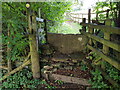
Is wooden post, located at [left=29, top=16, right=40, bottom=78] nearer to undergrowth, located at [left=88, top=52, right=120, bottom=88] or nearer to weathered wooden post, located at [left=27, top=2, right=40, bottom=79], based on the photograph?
weathered wooden post, located at [left=27, top=2, right=40, bottom=79]

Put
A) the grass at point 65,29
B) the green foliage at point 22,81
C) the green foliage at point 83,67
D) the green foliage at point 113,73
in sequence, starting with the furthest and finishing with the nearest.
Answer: the grass at point 65,29 < the green foliage at point 22,81 < the green foliage at point 83,67 < the green foliage at point 113,73

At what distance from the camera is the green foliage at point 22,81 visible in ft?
12.2

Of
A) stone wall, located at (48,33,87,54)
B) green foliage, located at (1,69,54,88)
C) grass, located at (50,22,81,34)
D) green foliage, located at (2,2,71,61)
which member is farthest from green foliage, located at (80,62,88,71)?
grass, located at (50,22,81,34)

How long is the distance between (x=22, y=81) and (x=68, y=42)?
2023 millimetres

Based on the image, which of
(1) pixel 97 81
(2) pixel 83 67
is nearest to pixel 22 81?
(2) pixel 83 67

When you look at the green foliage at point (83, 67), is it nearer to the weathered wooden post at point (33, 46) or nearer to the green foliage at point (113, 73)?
the green foliage at point (113, 73)

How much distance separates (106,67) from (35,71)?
2.17 meters

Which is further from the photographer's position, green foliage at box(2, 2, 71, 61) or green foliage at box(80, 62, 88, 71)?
green foliage at box(2, 2, 71, 61)

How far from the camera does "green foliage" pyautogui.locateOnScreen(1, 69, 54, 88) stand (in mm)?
3725

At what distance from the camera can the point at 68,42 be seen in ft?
14.2

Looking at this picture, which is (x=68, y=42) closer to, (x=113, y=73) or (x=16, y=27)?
(x=16, y=27)

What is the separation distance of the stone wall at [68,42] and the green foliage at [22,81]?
4.43 ft

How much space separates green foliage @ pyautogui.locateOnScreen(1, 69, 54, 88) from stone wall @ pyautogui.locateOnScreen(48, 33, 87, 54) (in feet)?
4.43

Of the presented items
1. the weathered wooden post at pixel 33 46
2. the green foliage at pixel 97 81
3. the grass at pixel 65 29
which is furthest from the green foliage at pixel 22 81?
the grass at pixel 65 29
